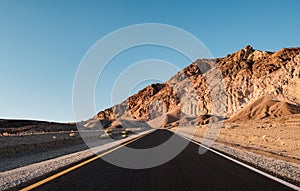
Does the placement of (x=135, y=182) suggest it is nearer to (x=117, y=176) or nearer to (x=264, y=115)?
(x=117, y=176)

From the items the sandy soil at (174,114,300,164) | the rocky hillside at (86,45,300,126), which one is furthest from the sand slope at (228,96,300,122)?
the sandy soil at (174,114,300,164)

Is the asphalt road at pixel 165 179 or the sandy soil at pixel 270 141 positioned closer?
the asphalt road at pixel 165 179

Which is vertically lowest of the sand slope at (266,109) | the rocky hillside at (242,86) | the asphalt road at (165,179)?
the asphalt road at (165,179)

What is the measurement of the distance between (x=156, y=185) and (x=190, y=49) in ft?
85.8

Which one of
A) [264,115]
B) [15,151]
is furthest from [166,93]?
[15,151]

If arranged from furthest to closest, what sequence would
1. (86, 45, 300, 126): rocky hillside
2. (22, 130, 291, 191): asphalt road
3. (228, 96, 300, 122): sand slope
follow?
(86, 45, 300, 126): rocky hillside
(228, 96, 300, 122): sand slope
(22, 130, 291, 191): asphalt road

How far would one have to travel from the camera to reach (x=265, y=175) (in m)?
6.82

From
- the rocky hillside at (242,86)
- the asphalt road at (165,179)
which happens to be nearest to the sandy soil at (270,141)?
the asphalt road at (165,179)

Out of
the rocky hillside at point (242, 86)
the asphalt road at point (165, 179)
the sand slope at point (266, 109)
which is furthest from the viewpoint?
the rocky hillside at point (242, 86)

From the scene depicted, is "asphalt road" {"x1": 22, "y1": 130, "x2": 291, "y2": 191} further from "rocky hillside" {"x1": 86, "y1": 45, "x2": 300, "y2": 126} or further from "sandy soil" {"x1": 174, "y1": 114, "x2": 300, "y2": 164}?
"rocky hillside" {"x1": 86, "y1": 45, "x2": 300, "y2": 126}

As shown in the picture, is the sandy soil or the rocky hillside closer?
the sandy soil

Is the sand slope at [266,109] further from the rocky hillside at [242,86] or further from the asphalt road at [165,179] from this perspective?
the asphalt road at [165,179]

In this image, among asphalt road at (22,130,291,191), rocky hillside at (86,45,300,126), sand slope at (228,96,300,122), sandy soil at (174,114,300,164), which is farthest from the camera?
rocky hillside at (86,45,300,126)

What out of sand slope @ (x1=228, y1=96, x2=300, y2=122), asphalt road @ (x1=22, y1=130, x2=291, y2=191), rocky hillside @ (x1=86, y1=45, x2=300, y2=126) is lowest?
asphalt road @ (x1=22, y1=130, x2=291, y2=191)
